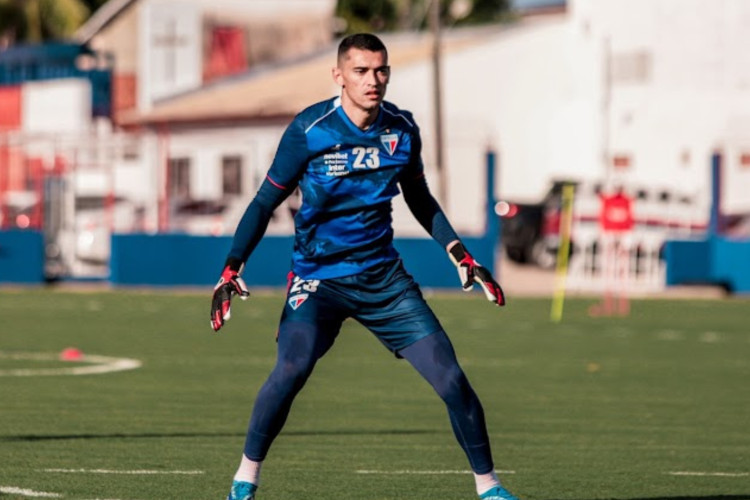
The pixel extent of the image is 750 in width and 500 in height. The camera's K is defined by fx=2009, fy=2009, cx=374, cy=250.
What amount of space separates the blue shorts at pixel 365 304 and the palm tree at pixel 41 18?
87.7 meters

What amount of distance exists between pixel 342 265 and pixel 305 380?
564 millimetres

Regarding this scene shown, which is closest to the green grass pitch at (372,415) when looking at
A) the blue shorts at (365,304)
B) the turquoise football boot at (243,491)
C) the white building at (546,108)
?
the turquoise football boot at (243,491)

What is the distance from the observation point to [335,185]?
9.13m

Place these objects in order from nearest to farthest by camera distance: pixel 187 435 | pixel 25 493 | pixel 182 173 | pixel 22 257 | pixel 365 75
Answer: pixel 365 75 → pixel 25 493 → pixel 187 435 → pixel 22 257 → pixel 182 173

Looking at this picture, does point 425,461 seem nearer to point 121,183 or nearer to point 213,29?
point 121,183

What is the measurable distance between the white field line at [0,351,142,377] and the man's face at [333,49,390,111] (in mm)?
9299

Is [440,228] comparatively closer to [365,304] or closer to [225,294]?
[365,304]

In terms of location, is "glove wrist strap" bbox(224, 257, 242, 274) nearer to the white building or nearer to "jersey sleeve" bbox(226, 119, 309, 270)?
"jersey sleeve" bbox(226, 119, 309, 270)

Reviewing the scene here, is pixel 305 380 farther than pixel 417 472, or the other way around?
pixel 417 472

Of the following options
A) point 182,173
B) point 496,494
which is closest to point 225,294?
point 496,494

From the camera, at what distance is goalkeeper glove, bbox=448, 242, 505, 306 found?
9258 mm

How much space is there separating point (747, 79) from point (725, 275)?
50.0ft

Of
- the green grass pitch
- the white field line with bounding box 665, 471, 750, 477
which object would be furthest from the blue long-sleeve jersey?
the white field line with bounding box 665, 471, 750, 477

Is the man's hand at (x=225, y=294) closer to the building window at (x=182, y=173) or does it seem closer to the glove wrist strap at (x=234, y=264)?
the glove wrist strap at (x=234, y=264)
